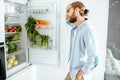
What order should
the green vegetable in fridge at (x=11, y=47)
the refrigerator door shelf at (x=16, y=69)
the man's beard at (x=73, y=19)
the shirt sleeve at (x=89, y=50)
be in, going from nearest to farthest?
the shirt sleeve at (x=89, y=50) → the man's beard at (x=73, y=19) → the refrigerator door shelf at (x=16, y=69) → the green vegetable in fridge at (x=11, y=47)

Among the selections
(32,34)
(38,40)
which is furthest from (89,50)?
(32,34)

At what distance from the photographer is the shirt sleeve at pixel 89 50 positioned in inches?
60.4

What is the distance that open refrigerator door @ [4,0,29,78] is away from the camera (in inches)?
83.9

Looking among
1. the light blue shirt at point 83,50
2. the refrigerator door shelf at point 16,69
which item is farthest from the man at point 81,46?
the refrigerator door shelf at point 16,69

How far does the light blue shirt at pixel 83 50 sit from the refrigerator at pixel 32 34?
→ 67 centimetres

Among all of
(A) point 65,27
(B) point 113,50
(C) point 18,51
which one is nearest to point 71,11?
(A) point 65,27

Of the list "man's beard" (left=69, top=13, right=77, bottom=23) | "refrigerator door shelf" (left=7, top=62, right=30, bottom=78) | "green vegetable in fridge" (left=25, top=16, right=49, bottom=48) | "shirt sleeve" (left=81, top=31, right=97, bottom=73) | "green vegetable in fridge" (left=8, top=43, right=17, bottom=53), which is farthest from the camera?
"green vegetable in fridge" (left=25, top=16, right=49, bottom=48)

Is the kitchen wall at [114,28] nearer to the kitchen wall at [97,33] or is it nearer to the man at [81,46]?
the kitchen wall at [97,33]

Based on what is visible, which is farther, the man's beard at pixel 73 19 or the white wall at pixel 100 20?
the white wall at pixel 100 20

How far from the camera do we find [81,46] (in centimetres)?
161

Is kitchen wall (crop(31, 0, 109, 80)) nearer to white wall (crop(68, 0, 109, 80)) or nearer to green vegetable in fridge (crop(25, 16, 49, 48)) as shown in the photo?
white wall (crop(68, 0, 109, 80))

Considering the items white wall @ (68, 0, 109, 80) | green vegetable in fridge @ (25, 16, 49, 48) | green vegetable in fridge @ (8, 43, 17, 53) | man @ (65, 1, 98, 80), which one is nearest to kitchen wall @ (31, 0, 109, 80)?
white wall @ (68, 0, 109, 80)

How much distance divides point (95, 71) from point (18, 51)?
1.27 metres

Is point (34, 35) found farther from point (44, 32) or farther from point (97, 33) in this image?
point (97, 33)
